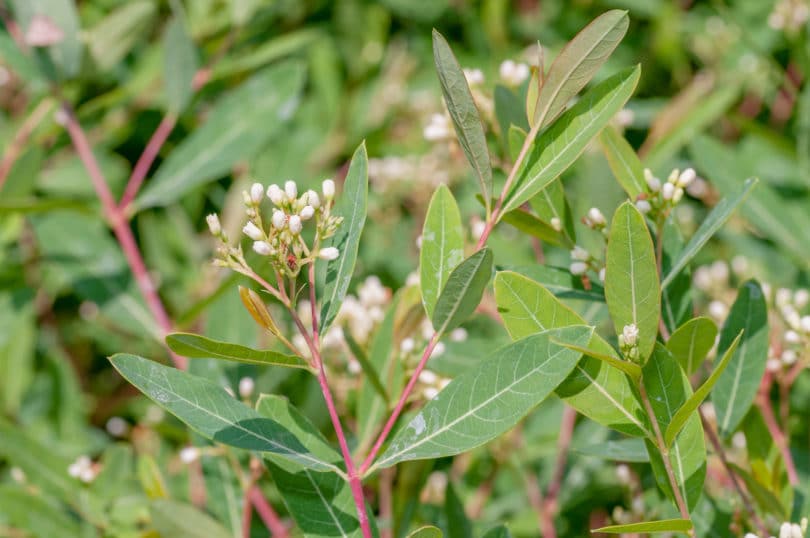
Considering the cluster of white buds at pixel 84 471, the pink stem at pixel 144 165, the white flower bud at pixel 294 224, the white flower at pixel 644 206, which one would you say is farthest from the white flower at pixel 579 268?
the pink stem at pixel 144 165

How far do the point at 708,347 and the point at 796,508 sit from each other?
0.48 meters

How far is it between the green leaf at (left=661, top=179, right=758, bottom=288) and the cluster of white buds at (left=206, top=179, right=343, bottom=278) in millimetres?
474

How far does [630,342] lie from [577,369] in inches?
3.3

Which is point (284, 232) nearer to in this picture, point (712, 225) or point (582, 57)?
point (582, 57)

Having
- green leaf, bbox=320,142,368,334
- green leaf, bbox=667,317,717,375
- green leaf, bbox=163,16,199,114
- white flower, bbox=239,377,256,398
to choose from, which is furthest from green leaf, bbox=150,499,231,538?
green leaf, bbox=163,16,199,114

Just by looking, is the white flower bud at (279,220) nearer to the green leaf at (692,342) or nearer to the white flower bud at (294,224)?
A: the white flower bud at (294,224)

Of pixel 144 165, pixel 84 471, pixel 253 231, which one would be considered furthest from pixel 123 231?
pixel 253 231

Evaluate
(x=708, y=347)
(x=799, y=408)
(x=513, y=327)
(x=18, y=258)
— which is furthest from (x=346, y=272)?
(x=18, y=258)

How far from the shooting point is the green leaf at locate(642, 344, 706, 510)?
114cm

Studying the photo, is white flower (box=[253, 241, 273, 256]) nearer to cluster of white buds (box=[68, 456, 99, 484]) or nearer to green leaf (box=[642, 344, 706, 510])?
green leaf (box=[642, 344, 706, 510])

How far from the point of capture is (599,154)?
220cm

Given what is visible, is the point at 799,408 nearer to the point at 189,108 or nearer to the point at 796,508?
the point at 796,508

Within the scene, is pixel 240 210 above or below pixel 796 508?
above

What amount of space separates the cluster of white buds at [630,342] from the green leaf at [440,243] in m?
0.26
